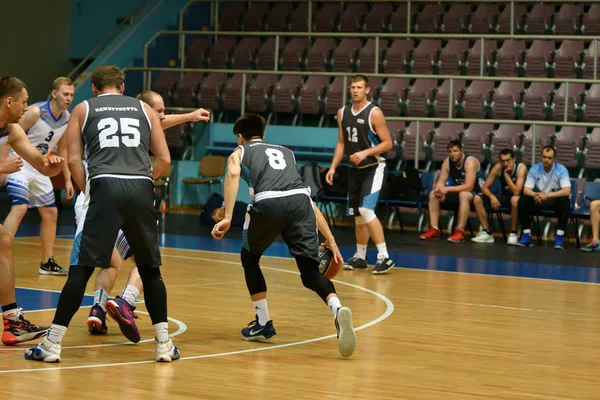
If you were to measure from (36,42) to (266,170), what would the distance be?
1488 cm

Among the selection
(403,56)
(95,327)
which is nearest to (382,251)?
(95,327)

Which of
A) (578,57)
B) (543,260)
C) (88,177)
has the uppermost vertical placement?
(578,57)

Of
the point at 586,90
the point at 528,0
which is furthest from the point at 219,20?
the point at 586,90

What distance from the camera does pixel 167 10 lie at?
20.2 meters

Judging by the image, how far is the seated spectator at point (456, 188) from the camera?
1398cm

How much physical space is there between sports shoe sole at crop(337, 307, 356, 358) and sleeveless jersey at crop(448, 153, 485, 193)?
8610 mm

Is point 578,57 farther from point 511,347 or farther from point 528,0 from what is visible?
point 511,347

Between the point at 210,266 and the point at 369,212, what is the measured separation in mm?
1703

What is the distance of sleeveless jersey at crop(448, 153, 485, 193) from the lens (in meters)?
14.2

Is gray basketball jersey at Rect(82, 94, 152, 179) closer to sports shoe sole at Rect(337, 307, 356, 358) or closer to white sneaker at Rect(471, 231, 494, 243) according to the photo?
sports shoe sole at Rect(337, 307, 356, 358)

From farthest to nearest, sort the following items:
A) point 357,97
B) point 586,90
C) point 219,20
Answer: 1. point 219,20
2. point 586,90
3. point 357,97

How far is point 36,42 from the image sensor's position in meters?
20.0

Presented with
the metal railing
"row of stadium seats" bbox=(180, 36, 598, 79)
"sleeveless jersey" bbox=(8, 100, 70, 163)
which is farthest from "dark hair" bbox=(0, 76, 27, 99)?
the metal railing

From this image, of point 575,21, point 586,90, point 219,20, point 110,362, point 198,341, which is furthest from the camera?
point 219,20
